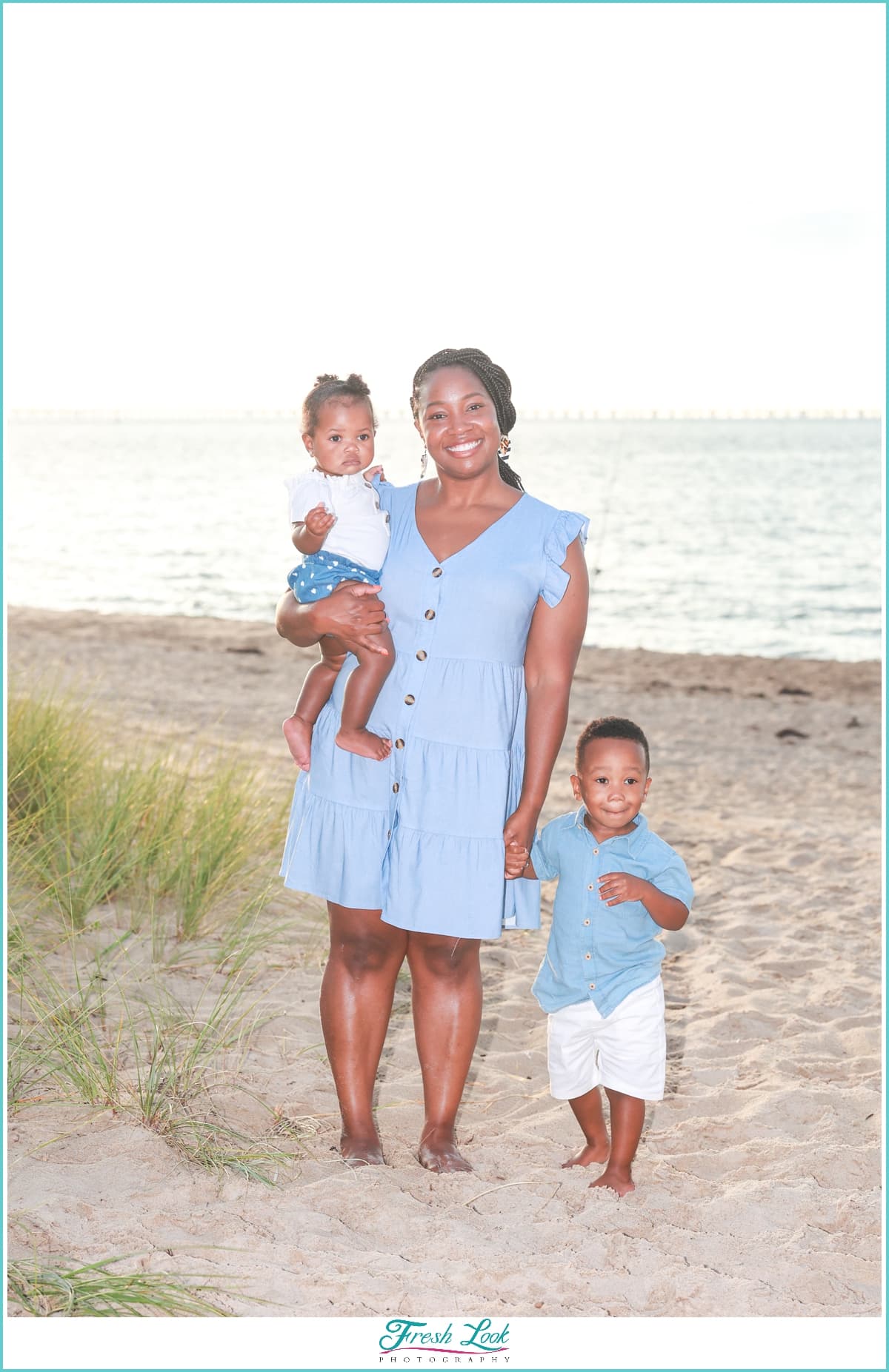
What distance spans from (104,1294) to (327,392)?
213 centimetres

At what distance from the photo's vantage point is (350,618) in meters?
3.10

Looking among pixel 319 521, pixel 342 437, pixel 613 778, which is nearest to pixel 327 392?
pixel 342 437

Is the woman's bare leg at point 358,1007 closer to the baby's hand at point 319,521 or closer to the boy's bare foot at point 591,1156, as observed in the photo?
the boy's bare foot at point 591,1156

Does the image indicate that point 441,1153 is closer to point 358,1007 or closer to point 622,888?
point 358,1007

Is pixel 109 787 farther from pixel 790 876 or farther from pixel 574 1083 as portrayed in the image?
pixel 790 876

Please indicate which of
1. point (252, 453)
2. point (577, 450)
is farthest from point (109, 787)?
point (252, 453)

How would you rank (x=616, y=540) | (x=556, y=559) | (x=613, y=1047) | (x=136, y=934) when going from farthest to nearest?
1. (x=616, y=540)
2. (x=136, y=934)
3. (x=613, y=1047)
4. (x=556, y=559)

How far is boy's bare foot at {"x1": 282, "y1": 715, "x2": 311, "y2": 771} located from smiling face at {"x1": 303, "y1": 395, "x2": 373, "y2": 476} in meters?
0.66

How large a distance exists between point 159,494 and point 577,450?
31.2m

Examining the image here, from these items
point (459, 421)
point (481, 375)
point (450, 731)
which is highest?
point (481, 375)

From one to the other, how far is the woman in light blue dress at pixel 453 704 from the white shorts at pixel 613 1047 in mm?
251

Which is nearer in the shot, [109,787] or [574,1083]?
[574,1083]

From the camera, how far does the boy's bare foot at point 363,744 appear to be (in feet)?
10.3

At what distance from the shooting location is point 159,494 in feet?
152
